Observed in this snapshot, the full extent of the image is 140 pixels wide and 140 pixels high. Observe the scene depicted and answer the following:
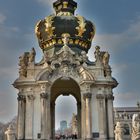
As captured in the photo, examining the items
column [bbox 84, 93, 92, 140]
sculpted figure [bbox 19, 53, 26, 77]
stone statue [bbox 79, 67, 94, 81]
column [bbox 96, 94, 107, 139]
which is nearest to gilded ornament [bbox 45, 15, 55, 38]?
sculpted figure [bbox 19, 53, 26, 77]

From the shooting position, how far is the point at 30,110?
29656 mm

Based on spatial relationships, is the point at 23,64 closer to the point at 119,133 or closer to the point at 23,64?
the point at 23,64

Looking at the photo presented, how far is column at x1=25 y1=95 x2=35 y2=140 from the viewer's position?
29156 mm

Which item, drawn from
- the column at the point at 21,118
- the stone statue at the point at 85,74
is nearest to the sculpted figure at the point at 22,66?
the column at the point at 21,118

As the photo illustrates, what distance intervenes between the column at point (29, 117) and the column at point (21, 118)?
350 millimetres

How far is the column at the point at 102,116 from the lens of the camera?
29.0m

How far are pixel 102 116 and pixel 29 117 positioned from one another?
607 cm

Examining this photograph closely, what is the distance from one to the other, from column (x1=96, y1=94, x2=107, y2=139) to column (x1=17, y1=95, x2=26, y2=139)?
20.8ft

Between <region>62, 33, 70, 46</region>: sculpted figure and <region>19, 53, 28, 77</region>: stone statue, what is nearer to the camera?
<region>19, 53, 28, 77</region>: stone statue

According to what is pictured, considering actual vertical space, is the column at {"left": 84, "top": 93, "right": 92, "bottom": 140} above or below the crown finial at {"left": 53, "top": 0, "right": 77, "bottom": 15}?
below

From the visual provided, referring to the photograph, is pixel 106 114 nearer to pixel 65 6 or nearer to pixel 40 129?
pixel 40 129

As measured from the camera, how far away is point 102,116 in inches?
1160

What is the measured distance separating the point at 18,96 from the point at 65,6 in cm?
1082

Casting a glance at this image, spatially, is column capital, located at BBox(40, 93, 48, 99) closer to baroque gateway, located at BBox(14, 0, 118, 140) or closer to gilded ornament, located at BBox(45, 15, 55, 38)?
baroque gateway, located at BBox(14, 0, 118, 140)
